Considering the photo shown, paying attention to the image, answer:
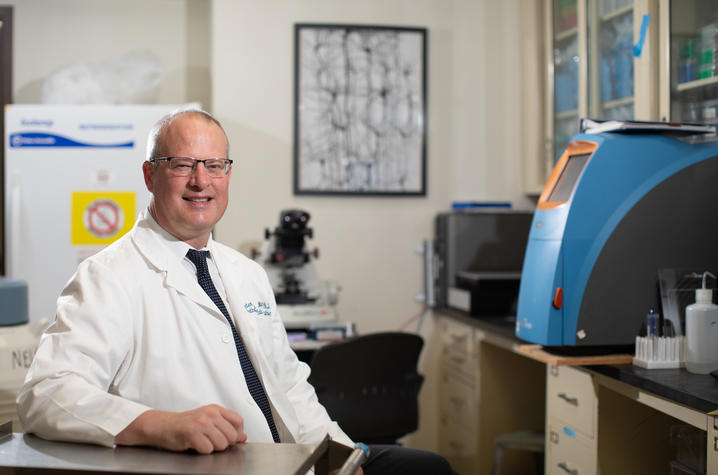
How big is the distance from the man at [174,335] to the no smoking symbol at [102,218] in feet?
5.89

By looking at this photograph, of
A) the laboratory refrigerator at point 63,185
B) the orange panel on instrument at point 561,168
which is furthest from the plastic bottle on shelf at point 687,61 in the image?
the laboratory refrigerator at point 63,185

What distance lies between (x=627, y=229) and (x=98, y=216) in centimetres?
238

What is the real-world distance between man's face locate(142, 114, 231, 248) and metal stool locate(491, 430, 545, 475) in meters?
1.87

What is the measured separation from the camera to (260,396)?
1.44 metres

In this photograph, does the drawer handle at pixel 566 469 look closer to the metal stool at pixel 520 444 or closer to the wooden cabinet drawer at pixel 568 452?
the wooden cabinet drawer at pixel 568 452

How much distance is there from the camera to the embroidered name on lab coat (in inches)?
60.0

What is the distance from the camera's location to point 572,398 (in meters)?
2.03

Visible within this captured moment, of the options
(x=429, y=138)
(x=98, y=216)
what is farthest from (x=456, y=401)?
(x=98, y=216)

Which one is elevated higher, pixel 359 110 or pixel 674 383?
pixel 359 110

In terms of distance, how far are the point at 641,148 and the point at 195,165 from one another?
4.07 ft

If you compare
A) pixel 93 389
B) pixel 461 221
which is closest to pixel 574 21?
pixel 461 221

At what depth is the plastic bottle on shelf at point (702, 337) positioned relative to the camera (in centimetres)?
173

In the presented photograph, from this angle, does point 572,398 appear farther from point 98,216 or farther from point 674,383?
point 98,216

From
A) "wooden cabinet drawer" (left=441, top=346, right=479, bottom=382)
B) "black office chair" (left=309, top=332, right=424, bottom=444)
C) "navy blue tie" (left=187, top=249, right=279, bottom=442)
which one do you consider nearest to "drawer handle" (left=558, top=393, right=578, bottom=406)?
"black office chair" (left=309, top=332, right=424, bottom=444)
